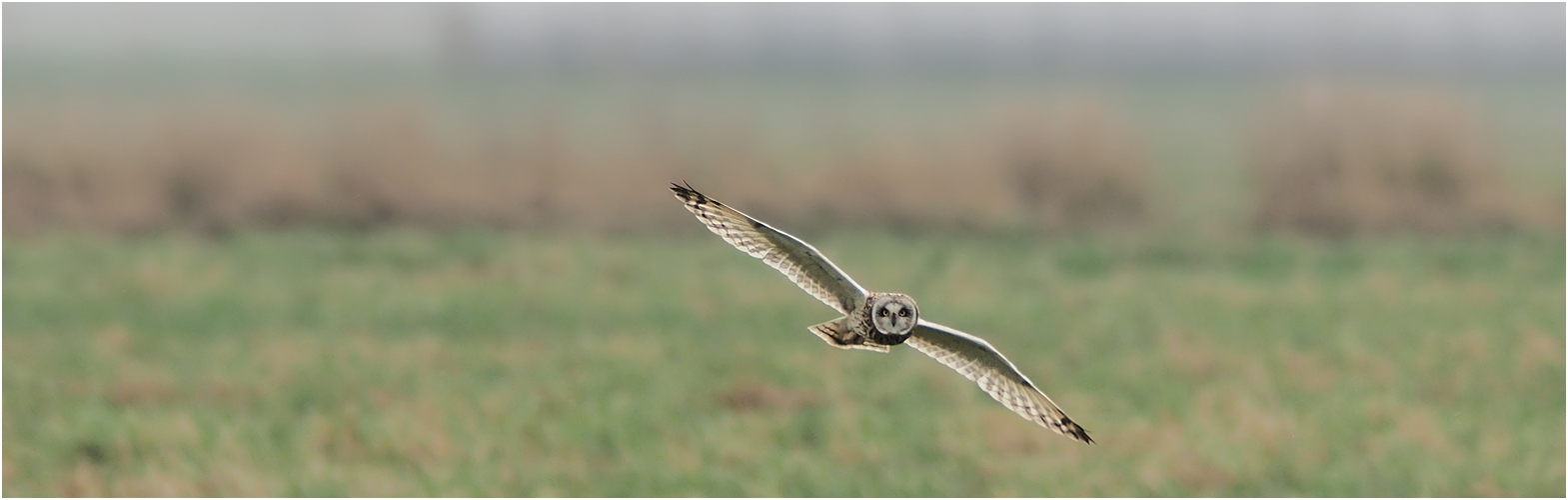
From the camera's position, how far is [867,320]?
336 cm

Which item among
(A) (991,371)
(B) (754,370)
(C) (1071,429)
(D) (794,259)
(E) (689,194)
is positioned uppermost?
(B) (754,370)

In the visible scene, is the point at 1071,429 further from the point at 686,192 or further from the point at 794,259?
the point at 686,192

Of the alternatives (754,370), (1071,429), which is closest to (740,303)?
(754,370)

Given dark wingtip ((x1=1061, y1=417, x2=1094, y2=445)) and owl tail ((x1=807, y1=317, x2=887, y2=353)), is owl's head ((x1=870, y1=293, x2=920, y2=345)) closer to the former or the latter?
owl tail ((x1=807, y1=317, x2=887, y2=353))

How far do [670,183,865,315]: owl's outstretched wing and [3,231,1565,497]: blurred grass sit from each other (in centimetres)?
775

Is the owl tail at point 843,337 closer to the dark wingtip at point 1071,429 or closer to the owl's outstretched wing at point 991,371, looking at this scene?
the owl's outstretched wing at point 991,371

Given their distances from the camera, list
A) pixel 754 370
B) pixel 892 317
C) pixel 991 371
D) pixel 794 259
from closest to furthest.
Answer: pixel 892 317 → pixel 794 259 → pixel 991 371 → pixel 754 370

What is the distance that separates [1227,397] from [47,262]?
14691 mm

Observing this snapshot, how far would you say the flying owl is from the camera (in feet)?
11.0

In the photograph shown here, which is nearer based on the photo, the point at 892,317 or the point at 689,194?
the point at 892,317

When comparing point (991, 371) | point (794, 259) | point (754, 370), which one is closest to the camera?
point (794, 259)

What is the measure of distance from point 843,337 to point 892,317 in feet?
0.40

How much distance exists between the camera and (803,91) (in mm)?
61844

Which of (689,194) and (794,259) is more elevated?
(689,194)
